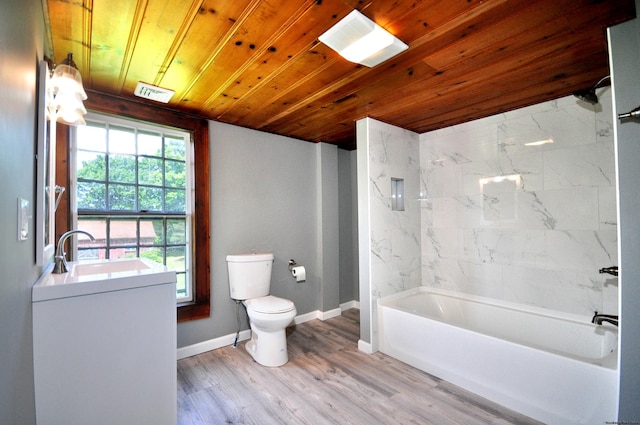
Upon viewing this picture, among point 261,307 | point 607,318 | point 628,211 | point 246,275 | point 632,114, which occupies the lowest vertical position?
point 261,307

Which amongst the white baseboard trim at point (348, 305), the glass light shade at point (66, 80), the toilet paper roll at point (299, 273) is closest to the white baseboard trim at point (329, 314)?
the white baseboard trim at point (348, 305)

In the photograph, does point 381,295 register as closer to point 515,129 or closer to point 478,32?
point 515,129

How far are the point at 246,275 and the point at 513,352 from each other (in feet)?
6.95

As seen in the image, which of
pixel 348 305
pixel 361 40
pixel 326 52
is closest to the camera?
pixel 361 40

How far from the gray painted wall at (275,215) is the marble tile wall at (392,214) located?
3.00 feet

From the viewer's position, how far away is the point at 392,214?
9.42 feet

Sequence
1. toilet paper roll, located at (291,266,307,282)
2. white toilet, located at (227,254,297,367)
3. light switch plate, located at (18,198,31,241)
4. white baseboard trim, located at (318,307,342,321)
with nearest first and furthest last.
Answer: light switch plate, located at (18,198,31,241), white toilet, located at (227,254,297,367), toilet paper roll, located at (291,266,307,282), white baseboard trim, located at (318,307,342,321)

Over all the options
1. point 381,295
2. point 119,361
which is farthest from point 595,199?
point 119,361

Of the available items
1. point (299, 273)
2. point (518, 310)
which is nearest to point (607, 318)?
point (518, 310)

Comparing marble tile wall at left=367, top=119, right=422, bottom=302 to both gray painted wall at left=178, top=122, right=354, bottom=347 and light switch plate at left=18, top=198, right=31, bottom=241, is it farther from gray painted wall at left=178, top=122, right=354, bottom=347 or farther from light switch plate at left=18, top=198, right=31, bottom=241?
light switch plate at left=18, top=198, right=31, bottom=241

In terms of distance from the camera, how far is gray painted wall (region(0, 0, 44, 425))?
712 mm

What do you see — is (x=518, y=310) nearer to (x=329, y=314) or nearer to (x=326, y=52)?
(x=329, y=314)

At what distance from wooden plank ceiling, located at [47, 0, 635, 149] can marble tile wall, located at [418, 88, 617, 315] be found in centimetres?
29

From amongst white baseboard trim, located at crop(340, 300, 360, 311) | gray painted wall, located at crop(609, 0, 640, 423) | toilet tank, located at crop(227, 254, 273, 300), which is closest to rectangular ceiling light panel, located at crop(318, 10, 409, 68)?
gray painted wall, located at crop(609, 0, 640, 423)
